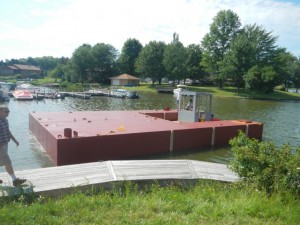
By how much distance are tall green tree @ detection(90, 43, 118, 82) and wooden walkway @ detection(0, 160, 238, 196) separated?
86.6 meters

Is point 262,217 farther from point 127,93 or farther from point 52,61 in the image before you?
point 52,61

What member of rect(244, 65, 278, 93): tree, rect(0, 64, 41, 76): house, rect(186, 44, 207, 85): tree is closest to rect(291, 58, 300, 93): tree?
rect(244, 65, 278, 93): tree

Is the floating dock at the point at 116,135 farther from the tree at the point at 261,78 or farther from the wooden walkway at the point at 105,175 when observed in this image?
the tree at the point at 261,78

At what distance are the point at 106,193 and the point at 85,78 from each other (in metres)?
90.9

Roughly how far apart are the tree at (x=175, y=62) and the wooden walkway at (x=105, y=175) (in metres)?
72.2

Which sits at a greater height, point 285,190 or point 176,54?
point 176,54

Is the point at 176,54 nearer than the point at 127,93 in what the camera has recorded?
No

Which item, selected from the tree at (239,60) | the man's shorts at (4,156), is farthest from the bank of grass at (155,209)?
the tree at (239,60)

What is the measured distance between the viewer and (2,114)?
22.6ft

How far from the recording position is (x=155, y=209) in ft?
17.2

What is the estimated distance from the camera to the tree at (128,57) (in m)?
99.4

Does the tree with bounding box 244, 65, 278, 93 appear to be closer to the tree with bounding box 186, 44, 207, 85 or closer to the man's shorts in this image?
the tree with bounding box 186, 44, 207, 85

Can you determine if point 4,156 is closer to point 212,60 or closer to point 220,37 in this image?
point 212,60

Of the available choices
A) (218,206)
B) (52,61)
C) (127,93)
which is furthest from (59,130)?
(52,61)
